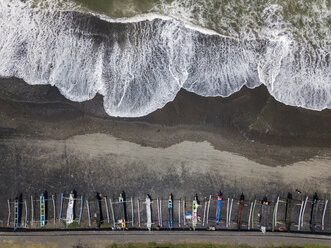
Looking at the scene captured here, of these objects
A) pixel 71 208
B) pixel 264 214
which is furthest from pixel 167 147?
pixel 264 214

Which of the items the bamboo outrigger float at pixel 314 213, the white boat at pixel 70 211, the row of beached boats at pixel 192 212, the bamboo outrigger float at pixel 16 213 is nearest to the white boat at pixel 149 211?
the row of beached boats at pixel 192 212

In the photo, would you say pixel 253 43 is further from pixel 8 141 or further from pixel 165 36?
pixel 8 141

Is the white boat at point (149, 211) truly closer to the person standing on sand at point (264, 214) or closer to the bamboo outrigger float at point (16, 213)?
the person standing on sand at point (264, 214)

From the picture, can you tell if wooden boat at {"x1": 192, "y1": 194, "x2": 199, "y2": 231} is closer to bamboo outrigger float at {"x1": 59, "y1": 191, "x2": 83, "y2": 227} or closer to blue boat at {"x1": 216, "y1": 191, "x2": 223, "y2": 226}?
blue boat at {"x1": 216, "y1": 191, "x2": 223, "y2": 226}

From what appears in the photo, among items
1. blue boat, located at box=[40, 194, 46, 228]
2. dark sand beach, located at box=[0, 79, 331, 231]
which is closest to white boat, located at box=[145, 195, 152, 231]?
dark sand beach, located at box=[0, 79, 331, 231]

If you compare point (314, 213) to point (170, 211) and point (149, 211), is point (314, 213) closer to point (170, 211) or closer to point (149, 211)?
point (170, 211)

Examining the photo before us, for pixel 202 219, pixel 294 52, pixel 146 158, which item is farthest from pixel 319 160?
pixel 146 158
